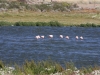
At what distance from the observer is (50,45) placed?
4091 cm

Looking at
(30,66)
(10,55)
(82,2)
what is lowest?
(82,2)

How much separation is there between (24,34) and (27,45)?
31.0ft

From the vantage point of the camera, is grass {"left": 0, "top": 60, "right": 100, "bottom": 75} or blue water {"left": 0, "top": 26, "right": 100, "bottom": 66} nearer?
grass {"left": 0, "top": 60, "right": 100, "bottom": 75}

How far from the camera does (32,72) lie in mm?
22453

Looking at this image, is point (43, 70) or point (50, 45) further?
point (50, 45)

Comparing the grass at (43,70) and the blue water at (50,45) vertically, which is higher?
the grass at (43,70)

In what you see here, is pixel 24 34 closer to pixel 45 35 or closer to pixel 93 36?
pixel 45 35

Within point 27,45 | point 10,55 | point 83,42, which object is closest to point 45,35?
point 83,42

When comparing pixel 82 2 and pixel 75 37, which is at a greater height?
pixel 75 37

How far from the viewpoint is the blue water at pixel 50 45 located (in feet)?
104

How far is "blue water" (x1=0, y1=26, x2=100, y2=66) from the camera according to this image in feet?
104

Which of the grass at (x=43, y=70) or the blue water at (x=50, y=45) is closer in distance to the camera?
the grass at (x=43, y=70)

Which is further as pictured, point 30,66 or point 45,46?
point 45,46

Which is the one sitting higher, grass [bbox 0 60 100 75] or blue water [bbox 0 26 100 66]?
grass [bbox 0 60 100 75]
